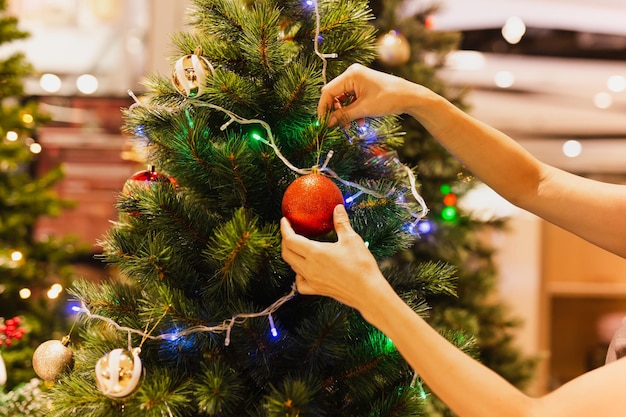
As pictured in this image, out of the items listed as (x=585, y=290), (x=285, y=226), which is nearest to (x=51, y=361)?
(x=285, y=226)

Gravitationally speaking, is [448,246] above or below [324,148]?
below

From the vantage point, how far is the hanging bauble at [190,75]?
0.91 metres

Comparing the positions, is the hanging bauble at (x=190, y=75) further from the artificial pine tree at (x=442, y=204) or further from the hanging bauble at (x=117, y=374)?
the artificial pine tree at (x=442, y=204)

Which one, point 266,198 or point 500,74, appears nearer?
point 266,198

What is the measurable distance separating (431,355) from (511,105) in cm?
354

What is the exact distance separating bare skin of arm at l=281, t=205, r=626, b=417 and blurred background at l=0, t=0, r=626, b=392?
1.67 metres

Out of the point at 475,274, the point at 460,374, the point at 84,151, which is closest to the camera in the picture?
the point at 460,374

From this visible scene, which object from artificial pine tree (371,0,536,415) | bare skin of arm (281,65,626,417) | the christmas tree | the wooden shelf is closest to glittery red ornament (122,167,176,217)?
bare skin of arm (281,65,626,417)

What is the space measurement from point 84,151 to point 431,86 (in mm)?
1562

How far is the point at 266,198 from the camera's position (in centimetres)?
95

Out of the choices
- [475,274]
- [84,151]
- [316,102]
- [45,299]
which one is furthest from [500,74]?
[316,102]

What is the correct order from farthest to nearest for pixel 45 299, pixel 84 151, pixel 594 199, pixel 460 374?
pixel 84 151 → pixel 45 299 → pixel 594 199 → pixel 460 374

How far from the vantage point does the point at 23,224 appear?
195cm

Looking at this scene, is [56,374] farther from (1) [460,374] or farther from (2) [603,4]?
(2) [603,4]
